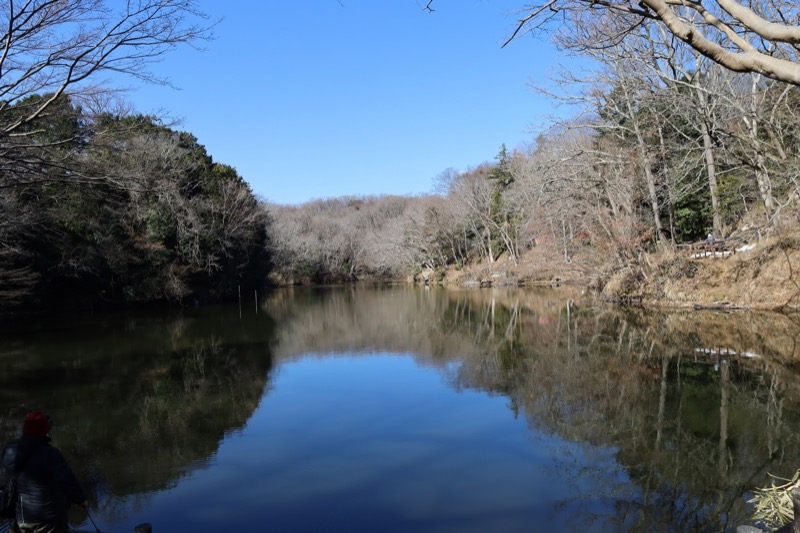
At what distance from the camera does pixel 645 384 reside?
30.2 ft

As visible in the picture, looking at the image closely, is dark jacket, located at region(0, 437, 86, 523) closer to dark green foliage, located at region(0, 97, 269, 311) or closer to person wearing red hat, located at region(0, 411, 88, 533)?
person wearing red hat, located at region(0, 411, 88, 533)

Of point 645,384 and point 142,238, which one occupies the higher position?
point 142,238

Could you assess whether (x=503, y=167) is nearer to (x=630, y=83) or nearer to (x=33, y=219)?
(x=630, y=83)

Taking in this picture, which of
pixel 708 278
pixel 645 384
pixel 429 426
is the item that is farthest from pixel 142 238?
pixel 645 384

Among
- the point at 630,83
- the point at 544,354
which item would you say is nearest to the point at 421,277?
the point at 630,83

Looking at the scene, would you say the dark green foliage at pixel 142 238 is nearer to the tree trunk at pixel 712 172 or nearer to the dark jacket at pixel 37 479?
the dark jacket at pixel 37 479

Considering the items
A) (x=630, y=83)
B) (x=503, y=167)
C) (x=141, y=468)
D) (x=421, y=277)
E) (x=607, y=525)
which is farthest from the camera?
(x=421, y=277)

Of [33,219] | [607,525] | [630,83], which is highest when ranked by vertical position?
→ [630,83]

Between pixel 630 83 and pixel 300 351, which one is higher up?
pixel 630 83

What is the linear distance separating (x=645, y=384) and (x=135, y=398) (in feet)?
26.7

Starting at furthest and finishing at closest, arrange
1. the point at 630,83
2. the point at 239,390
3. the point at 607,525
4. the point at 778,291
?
the point at 630,83 → the point at 778,291 → the point at 239,390 → the point at 607,525

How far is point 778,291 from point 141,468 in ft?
54.7

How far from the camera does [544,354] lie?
40.7 feet

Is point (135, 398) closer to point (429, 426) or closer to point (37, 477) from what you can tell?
point (429, 426)
